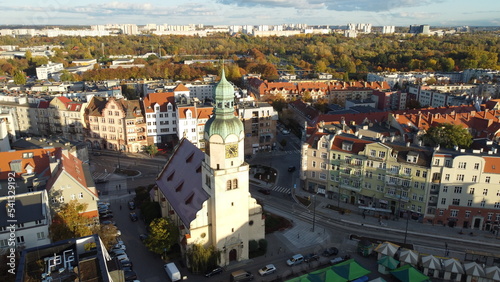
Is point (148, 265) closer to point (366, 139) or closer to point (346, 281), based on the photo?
point (346, 281)

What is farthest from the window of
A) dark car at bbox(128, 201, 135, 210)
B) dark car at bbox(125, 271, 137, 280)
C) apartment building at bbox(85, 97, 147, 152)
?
apartment building at bbox(85, 97, 147, 152)

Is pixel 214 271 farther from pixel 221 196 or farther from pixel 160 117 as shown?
pixel 160 117

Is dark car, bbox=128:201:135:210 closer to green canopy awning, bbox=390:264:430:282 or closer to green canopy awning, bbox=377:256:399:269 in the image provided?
green canopy awning, bbox=377:256:399:269

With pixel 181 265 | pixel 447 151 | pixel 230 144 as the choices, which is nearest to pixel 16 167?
pixel 181 265

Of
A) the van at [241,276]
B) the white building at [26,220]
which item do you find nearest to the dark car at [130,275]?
the white building at [26,220]

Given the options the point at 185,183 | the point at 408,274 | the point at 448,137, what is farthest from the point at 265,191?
the point at 448,137

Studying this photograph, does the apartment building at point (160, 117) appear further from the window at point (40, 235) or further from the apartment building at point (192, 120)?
the window at point (40, 235)
